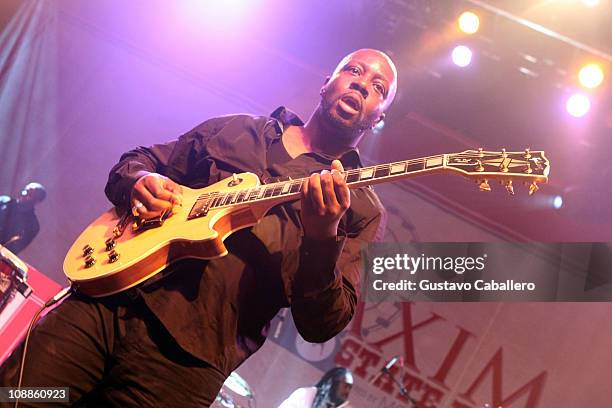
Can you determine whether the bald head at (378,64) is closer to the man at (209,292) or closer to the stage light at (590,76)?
the man at (209,292)

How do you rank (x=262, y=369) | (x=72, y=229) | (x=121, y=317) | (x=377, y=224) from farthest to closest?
(x=72, y=229), (x=262, y=369), (x=377, y=224), (x=121, y=317)

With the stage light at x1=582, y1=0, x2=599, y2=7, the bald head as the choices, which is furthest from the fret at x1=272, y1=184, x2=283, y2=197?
the stage light at x1=582, y1=0, x2=599, y2=7

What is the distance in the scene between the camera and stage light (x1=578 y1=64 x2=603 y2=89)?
366cm

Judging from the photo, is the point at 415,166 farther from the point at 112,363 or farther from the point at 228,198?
the point at 112,363

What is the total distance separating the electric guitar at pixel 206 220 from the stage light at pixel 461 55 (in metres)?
2.35

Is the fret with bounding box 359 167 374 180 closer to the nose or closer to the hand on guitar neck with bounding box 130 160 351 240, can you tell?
the hand on guitar neck with bounding box 130 160 351 240

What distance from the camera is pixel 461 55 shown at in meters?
3.89

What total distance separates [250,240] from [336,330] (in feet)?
1.25

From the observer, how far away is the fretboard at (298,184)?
1717mm

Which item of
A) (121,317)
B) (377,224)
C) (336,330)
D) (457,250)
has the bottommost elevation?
(121,317)

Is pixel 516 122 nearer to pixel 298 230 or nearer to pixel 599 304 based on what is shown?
pixel 599 304

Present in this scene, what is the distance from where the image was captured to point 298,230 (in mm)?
1866

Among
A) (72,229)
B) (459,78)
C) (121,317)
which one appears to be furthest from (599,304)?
(72,229)

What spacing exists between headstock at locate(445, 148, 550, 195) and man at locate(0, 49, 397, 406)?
0.37 meters
